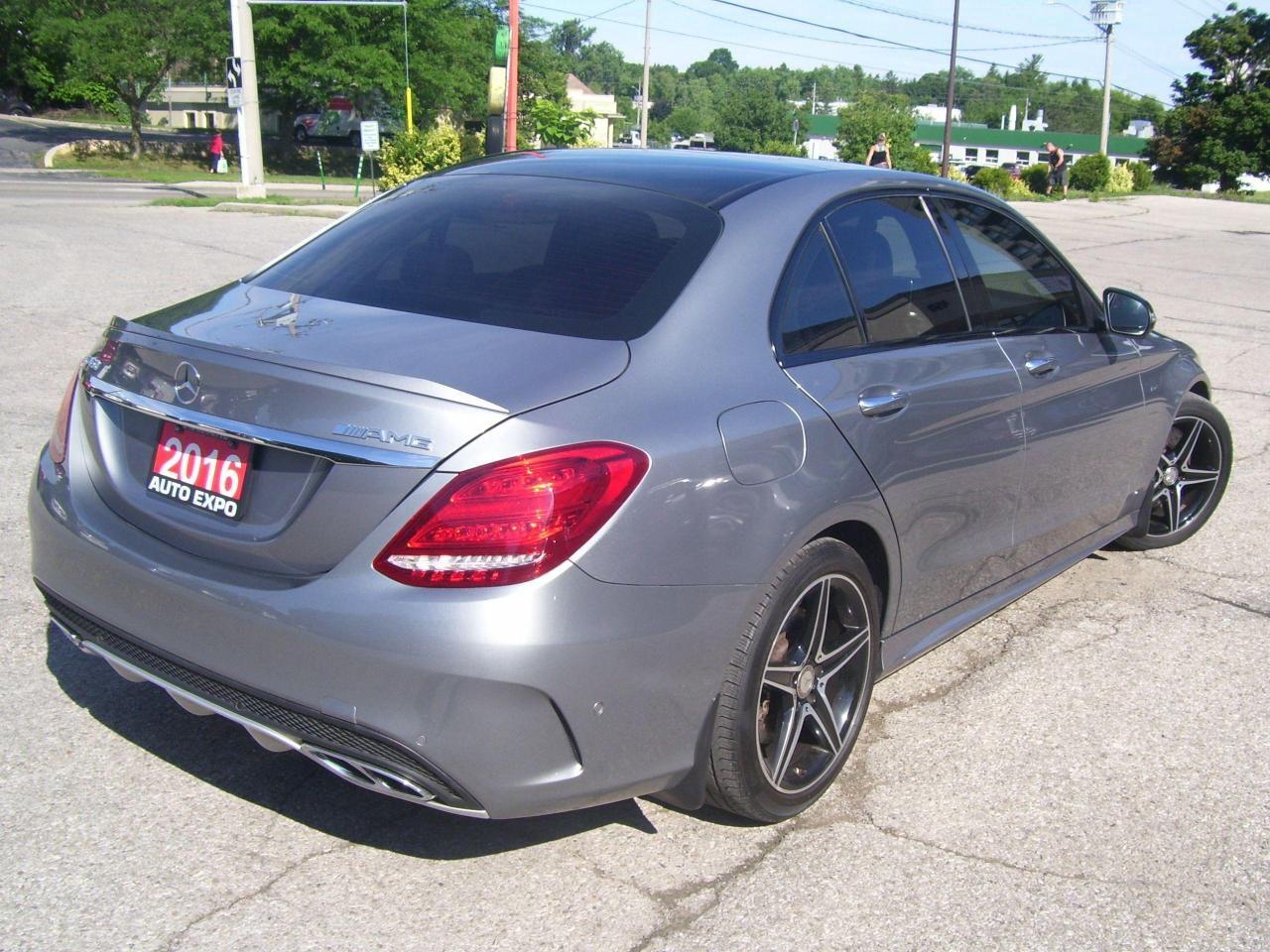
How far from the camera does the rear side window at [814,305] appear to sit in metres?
3.27

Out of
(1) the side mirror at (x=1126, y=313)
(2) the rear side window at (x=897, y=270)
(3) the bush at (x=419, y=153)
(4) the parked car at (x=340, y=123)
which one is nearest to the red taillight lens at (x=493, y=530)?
(2) the rear side window at (x=897, y=270)

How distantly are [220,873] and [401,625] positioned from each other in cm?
86

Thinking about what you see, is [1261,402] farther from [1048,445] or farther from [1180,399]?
[1048,445]

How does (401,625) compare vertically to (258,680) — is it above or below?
above

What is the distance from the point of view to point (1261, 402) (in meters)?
9.18

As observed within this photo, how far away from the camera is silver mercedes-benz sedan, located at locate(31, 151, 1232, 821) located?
256 centimetres

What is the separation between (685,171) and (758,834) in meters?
1.91

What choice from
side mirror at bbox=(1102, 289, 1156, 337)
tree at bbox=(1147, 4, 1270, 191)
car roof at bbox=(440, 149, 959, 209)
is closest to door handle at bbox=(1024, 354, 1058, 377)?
side mirror at bbox=(1102, 289, 1156, 337)

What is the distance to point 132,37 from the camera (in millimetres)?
44750

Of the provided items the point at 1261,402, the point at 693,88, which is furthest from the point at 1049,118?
the point at 1261,402

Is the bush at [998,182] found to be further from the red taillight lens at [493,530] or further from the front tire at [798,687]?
the red taillight lens at [493,530]

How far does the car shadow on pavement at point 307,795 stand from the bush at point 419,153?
71.0 feet

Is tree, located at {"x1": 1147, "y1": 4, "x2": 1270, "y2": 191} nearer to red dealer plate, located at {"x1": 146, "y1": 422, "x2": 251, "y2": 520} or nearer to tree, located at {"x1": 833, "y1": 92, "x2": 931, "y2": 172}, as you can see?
tree, located at {"x1": 833, "y1": 92, "x2": 931, "y2": 172}

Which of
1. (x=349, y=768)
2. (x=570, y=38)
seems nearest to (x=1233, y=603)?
(x=349, y=768)
